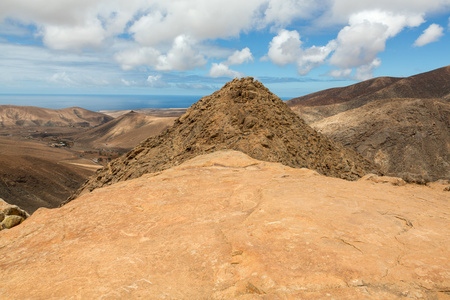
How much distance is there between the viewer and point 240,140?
38.7 ft

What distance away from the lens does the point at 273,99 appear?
50.9 ft

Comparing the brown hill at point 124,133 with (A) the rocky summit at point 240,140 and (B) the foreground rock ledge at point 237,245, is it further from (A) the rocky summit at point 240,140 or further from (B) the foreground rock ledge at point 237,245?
(B) the foreground rock ledge at point 237,245

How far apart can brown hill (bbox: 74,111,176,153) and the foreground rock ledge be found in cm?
6665

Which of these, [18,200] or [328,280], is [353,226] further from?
[18,200]

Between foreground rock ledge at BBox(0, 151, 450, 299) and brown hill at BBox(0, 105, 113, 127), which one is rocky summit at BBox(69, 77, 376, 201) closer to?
foreground rock ledge at BBox(0, 151, 450, 299)

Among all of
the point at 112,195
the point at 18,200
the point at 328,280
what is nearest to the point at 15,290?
the point at 112,195

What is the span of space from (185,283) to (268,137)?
9178mm

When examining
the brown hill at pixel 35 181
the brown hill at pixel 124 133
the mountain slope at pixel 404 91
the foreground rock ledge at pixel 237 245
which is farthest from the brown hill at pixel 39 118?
the foreground rock ledge at pixel 237 245

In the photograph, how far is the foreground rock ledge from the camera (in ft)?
10.6

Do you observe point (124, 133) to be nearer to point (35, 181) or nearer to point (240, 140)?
point (35, 181)

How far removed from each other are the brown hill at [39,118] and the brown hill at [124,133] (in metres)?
30.1

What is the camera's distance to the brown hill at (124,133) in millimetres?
74812

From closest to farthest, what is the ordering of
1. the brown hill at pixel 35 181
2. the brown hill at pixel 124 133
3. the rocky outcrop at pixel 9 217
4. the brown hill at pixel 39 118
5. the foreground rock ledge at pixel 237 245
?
the foreground rock ledge at pixel 237 245 < the rocky outcrop at pixel 9 217 < the brown hill at pixel 35 181 < the brown hill at pixel 124 133 < the brown hill at pixel 39 118

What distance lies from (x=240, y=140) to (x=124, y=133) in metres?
77.1
